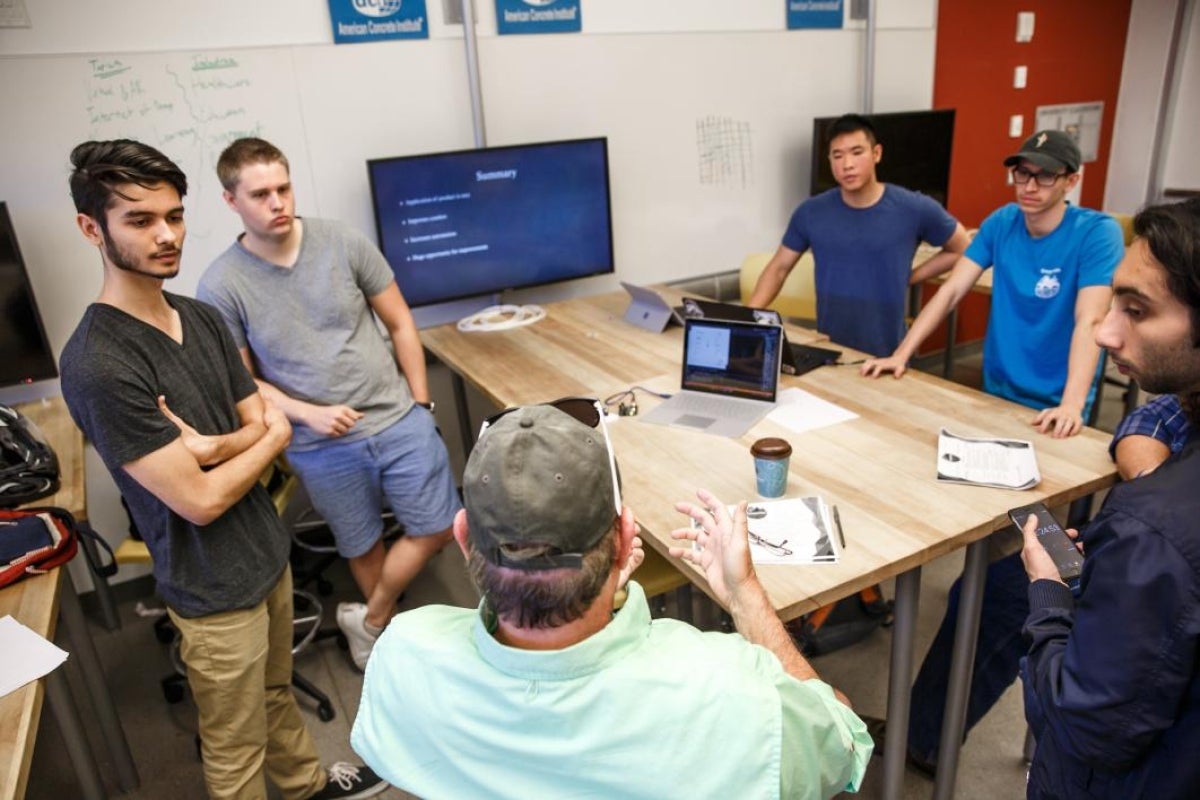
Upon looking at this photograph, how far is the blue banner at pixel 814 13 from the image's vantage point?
3.97 meters

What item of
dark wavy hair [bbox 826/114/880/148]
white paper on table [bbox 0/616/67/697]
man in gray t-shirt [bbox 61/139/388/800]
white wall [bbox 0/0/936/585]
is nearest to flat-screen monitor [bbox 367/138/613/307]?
white wall [bbox 0/0/936/585]

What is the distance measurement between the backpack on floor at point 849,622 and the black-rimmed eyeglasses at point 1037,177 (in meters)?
1.27

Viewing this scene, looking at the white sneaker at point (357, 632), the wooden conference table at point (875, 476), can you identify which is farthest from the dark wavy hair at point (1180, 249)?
the white sneaker at point (357, 632)

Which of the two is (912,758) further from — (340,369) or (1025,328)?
(340,369)

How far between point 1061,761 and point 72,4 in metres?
3.43

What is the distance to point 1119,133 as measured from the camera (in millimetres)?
5473

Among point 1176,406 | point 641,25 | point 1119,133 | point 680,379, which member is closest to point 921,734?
point 1176,406

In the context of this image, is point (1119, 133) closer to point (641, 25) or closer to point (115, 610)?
Result: point (641, 25)

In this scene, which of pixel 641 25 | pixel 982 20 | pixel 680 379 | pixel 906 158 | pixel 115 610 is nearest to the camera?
pixel 680 379

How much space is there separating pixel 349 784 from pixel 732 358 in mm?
1603

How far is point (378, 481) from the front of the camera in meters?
2.54

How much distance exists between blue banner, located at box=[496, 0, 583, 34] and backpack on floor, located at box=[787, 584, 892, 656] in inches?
103

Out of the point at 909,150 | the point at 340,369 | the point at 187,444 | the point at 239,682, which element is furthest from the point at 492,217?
the point at 909,150

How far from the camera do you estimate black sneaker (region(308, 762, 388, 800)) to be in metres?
2.15
